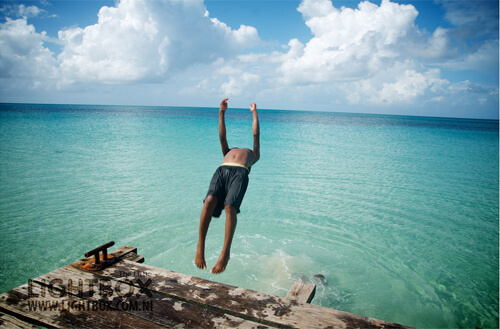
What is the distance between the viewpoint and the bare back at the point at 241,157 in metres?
4.27

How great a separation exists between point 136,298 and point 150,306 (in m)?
0.26

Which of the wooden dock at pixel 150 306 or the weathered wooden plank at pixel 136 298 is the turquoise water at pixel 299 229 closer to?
the wooden dock at pixel 150 306

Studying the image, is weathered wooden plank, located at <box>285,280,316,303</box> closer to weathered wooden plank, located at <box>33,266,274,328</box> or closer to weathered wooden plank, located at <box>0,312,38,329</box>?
weathered wooden plank, located at <box>33,266,274,328</box>

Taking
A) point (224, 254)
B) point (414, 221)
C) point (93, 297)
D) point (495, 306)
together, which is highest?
point (224, 254)

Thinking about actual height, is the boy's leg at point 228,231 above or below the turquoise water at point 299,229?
above

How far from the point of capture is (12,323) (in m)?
3.15

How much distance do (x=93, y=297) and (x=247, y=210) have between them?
7644 mm

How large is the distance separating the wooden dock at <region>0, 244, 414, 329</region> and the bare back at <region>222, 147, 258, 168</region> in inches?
68.9

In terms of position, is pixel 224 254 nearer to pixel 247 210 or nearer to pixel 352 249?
pixel 352 249

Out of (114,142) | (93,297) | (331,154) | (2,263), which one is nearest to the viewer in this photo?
(93,297)

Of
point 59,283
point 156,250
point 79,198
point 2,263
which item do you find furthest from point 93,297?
point 79,198

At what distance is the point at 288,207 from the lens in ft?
37.0

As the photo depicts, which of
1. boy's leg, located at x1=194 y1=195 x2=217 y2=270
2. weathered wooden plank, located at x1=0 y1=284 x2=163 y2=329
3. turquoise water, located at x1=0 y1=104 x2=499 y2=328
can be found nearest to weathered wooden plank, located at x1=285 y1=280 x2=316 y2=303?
boy's leg, located at x1=194 y1=195 x2=217 y2=270

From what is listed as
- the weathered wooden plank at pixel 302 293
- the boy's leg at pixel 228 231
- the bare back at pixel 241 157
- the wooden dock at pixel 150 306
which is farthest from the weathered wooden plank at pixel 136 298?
the bare back at pixel 241 157
